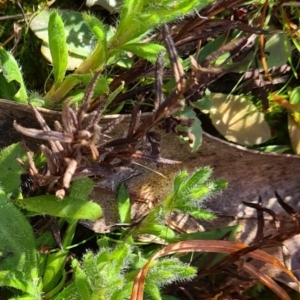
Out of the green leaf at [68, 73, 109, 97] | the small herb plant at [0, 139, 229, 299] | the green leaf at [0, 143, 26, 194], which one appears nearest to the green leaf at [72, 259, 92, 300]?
the small herb plant at [0, 139, 229, 299]

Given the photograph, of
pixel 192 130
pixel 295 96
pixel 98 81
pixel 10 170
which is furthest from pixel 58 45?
pixel 295 96

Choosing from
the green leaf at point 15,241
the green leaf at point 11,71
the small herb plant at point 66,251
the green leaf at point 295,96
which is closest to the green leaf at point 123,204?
the small herb plant at point 66,251

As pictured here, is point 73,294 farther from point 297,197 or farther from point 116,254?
point 297,197

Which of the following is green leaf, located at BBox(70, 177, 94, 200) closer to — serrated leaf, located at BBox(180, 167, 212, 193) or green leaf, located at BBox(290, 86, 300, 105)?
serrated leaf, located at BBox(180, 167, 212, 193)

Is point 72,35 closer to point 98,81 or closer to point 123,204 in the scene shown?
point 98,81

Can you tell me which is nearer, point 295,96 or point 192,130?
point 192,130

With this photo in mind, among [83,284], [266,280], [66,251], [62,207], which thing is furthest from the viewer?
[266,280]

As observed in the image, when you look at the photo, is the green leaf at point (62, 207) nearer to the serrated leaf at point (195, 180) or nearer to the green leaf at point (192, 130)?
the serrated leaf at point (195, 180)
